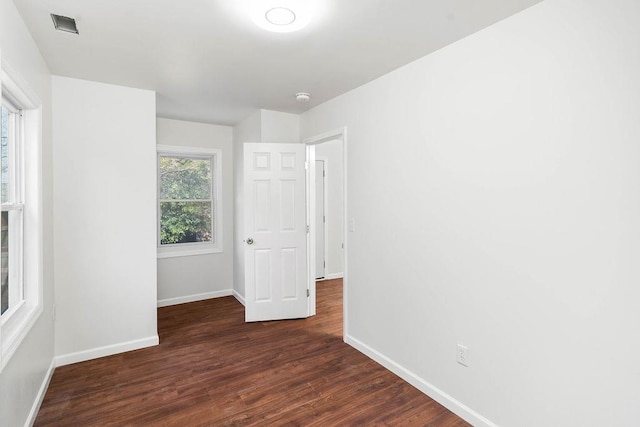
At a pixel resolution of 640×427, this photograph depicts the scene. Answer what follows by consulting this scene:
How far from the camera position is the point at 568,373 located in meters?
1.66

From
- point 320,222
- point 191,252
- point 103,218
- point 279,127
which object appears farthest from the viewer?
point 320,222

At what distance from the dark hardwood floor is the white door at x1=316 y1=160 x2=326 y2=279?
2335 millimetres

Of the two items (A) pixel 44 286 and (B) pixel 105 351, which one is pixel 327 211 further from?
(A) pixel 44 286

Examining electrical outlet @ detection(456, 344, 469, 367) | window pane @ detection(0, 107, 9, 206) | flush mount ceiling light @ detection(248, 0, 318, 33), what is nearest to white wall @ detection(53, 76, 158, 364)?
window pane @ detection(0, 107, 9, 206)

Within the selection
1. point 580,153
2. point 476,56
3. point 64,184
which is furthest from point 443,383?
point 64,184

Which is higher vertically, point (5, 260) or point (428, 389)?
point (5, 260)

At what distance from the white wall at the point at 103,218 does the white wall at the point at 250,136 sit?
113 centimetres

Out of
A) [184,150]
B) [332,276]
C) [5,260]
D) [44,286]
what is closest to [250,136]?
[184,150]

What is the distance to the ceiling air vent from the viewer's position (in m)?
1.90

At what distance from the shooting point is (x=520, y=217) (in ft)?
6.03

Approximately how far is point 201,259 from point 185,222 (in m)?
0.55

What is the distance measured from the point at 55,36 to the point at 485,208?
2883 mm

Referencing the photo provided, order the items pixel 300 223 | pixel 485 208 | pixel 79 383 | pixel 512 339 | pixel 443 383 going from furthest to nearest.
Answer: pixel 300 223 → pixel 79 383 → pixel 443 383 → pixel 485 208 → pixel 512 339

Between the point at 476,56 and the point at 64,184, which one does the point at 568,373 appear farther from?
the point at 64,184
